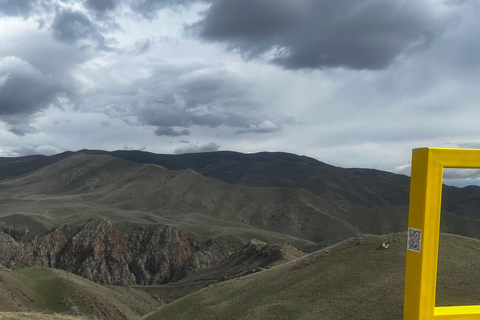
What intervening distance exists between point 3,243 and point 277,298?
76181 mm

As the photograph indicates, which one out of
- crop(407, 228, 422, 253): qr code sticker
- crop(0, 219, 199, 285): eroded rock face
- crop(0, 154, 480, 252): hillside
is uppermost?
crop(407, 228, 422, 253): qr code sticker

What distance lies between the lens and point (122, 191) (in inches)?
5881

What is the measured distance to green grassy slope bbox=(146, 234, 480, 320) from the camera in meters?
16.5

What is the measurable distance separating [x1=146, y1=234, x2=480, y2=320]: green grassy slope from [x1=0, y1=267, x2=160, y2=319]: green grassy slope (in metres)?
19.6

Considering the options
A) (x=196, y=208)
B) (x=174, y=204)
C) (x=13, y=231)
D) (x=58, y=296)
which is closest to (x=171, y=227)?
(x=13, y=231)

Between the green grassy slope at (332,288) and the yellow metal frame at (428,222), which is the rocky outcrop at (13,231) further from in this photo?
the yellow metal frame at (428,222)

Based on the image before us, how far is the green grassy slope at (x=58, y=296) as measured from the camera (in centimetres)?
4188

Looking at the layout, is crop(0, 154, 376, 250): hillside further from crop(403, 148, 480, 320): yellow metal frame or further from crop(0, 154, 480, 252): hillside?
crop(403, 148, 480, 320): yellow metal frame

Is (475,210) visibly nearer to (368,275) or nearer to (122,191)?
(122,191)

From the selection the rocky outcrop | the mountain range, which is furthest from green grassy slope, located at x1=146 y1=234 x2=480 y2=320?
the rocky outcrop

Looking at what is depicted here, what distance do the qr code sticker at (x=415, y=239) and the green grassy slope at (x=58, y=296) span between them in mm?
40155

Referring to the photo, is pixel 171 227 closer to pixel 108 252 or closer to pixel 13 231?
pixel 108 252

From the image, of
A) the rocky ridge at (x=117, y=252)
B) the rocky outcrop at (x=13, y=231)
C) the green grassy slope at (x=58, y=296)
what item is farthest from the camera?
the rocky outcrop at (x=13, y=231)

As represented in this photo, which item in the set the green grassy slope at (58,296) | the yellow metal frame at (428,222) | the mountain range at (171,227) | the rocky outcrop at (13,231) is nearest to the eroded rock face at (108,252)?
the mountain range at (171,227)
